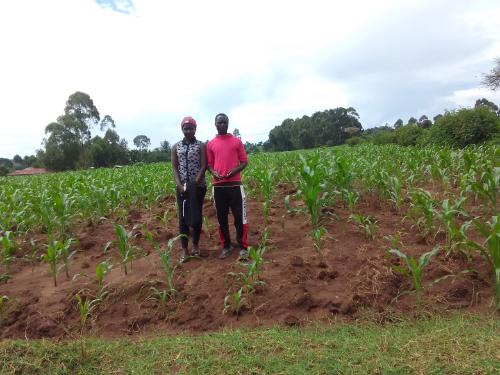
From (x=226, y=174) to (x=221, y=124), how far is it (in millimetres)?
540

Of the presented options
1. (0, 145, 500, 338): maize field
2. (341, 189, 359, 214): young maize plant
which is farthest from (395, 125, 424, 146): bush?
(0, 145, 500, 338): maize field

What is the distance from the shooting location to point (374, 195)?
602 cm

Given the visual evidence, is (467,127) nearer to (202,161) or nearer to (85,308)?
(202,161)

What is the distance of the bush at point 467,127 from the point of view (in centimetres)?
1562

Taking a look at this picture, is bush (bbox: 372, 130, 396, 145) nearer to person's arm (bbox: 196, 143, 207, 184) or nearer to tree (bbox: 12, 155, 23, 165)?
person's arm (bbox: 196, 143, 207, 184)

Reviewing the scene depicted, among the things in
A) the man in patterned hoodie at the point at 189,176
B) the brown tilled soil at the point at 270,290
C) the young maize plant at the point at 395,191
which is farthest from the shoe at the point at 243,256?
the young maize plant at the point at 395,191

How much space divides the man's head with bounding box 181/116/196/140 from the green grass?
218 centimetres

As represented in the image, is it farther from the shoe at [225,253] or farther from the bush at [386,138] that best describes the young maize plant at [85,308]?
the bush at [386,138]

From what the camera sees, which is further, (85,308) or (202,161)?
(202,161)

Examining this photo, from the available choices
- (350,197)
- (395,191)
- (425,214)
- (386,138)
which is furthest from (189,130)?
(386,138)

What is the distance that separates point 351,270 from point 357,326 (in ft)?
2.86

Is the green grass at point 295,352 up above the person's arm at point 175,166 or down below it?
below

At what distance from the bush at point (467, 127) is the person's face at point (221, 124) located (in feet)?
47.2

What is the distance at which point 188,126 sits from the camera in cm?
420
